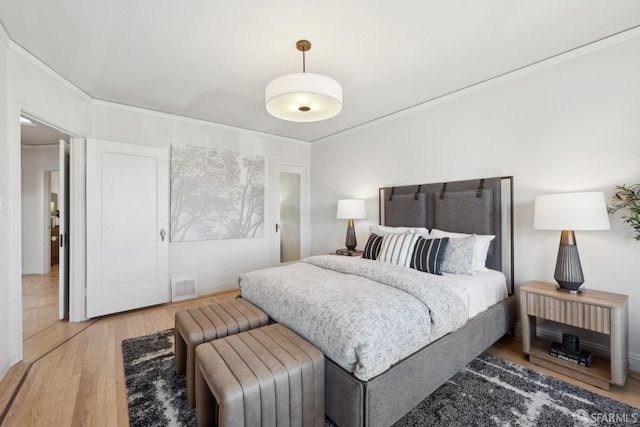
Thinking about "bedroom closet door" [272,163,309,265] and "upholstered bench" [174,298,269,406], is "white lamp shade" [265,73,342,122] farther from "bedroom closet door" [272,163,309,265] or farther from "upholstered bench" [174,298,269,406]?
"bedroom closet door" [272,163,309,265]

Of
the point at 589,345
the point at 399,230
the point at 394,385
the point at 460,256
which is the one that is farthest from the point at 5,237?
the point at 589,345

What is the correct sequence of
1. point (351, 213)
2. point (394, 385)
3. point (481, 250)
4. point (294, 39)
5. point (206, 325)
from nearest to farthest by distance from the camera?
point (394, 385)
point (206, 325)
point (294, 39)
point (481, 250)
point (351, 213)

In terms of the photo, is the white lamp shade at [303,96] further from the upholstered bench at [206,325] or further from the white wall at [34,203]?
the white wall at [34,203]

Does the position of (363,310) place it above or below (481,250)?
below

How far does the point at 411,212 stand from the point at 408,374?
7.17 ft

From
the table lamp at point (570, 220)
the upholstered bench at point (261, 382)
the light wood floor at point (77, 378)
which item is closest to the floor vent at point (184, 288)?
the light wood floor at point (77, 378)

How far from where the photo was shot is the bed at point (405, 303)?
1456 mm

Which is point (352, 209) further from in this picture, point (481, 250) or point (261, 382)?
point (261, 382)

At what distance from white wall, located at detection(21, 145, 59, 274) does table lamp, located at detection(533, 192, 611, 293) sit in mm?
7652

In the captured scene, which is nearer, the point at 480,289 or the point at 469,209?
the point at 480,289

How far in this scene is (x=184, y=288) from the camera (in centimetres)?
387

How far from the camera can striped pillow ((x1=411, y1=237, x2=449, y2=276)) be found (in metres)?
2.54

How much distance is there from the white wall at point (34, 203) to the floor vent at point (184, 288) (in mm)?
3703

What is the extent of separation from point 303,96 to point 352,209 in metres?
2.23
